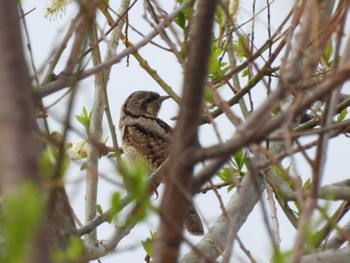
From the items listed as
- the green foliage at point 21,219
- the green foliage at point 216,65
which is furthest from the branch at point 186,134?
the green foliage at point 216,65

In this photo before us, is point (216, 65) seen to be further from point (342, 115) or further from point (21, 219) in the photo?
point (21, 219)

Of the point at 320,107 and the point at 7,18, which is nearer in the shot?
the point at 7,18

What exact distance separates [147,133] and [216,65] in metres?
3.54

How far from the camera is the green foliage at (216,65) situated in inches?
167

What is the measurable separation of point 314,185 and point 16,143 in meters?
0.76

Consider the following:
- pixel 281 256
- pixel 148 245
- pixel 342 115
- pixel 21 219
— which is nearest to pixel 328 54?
pixel 342 115

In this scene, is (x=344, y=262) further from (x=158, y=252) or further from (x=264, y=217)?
(x=158, y=252)

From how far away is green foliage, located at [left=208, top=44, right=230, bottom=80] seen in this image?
4254mm

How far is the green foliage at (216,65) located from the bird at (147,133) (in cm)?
203

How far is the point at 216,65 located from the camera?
167 inches

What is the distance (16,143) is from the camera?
157 centimetres

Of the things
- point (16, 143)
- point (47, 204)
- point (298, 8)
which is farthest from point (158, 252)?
point (298, 8)

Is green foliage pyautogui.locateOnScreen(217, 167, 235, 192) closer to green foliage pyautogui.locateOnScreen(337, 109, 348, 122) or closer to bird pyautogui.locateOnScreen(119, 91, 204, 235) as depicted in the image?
green foliage pyautogui.locateOnScreen(337, 109, 348, 122)

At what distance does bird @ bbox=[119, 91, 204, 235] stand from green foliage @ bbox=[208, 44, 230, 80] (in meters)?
2.03
